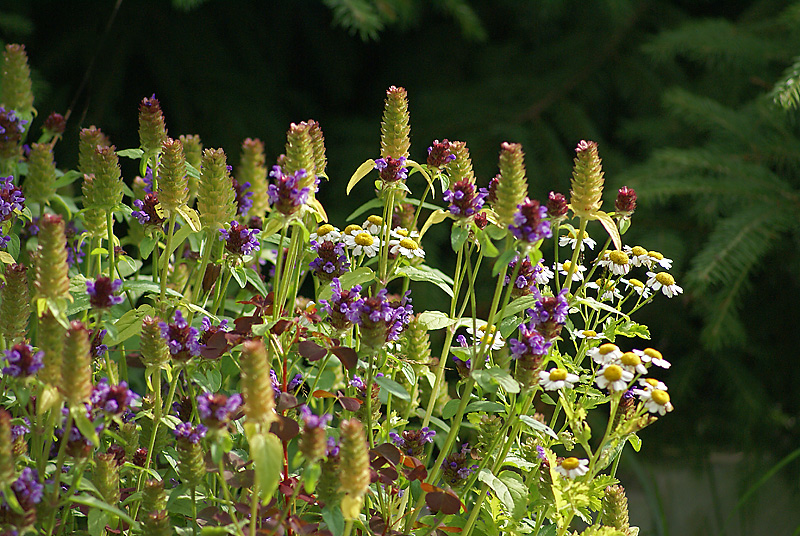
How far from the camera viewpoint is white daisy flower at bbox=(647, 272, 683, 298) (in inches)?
32.9

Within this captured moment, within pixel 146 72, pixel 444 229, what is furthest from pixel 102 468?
pixel 146 72

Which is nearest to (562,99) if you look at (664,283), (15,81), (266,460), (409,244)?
(664,283)

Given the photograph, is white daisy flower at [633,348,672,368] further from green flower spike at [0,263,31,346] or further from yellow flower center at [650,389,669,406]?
green flower spike at [0,263,31,346]

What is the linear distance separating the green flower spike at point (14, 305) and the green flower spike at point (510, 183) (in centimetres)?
44

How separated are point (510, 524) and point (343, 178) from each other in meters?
1.11

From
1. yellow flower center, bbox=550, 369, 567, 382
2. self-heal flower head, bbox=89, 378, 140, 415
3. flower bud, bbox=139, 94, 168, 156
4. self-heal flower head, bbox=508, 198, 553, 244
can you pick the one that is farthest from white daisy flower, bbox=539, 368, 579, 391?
flower bud, bbox=139, 94, 168, 156

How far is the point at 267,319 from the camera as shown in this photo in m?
0.73

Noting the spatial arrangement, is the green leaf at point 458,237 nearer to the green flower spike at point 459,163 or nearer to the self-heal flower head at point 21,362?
the green flower spike at point 459,163

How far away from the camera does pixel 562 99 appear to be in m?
1.80

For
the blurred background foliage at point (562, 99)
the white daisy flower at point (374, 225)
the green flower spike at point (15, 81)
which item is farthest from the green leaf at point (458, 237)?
the blurred background foliage at point (562, 99)

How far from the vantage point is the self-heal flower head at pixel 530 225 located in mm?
605

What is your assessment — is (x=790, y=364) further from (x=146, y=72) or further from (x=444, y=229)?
(x=146, y=72)

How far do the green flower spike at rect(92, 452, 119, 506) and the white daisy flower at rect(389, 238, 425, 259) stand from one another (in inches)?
13.4

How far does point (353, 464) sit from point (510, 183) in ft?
0.88
